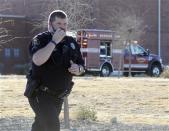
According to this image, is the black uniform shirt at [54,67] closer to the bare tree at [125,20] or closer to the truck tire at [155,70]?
the truck tire at [155,70]

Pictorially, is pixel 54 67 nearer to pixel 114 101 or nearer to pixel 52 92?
pixel 52 92

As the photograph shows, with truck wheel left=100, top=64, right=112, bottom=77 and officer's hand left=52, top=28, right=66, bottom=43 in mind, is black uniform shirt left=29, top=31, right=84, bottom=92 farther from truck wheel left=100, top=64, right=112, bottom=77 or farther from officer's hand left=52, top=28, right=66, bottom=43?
truck wheel left=100, top=64, right=112, bottom=77

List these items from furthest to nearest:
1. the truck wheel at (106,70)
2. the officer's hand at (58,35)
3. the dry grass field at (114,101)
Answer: the truck wheel at (106,70) → the dry grass field at (114,101) → the officer's hand at (58,35)

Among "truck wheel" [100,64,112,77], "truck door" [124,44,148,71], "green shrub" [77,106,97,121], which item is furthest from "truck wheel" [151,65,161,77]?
"green shrub" [77,106,97,121]

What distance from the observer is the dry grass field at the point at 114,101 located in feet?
46.3

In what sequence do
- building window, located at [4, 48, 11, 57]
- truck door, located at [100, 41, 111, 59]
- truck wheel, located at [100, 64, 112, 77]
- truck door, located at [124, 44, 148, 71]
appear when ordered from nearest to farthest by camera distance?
truck wheel, located at [100, 64, 112, 77] < truck door, located at [100, 41, 111, 59] < truck door, located at [124, 44, 148, 71] < building window, located at [4, 48, 11, 57]

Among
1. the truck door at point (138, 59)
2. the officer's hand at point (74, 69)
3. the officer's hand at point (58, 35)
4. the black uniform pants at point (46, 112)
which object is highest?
the officer's hand at point (58, 35)

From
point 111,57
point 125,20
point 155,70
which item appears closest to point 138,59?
point 155,70

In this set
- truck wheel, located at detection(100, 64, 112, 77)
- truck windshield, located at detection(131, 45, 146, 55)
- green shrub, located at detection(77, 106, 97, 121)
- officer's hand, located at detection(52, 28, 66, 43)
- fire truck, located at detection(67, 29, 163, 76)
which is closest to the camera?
officer's hand, located at detection(52, 28, 66, 43)

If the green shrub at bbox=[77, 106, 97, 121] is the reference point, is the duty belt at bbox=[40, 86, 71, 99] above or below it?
above

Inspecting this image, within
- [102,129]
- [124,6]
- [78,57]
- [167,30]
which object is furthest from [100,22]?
[78,57]

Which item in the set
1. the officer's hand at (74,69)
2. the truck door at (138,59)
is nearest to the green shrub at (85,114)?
the officer's hand at (74,69)

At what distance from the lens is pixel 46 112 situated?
6.65 m

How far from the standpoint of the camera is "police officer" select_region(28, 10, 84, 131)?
662 centimetres
